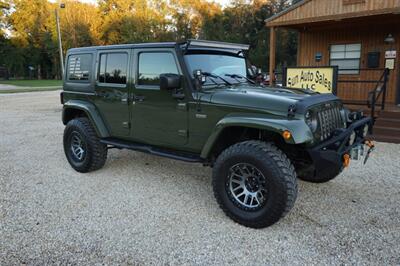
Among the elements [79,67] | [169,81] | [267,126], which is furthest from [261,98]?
[79,67]

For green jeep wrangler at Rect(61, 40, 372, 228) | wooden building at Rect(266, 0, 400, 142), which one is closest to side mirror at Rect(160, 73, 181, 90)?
green jeep wrangler at Rect(61, 40, 372, 228)

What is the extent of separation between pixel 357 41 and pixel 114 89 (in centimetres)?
867

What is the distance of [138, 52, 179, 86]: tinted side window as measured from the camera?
4.05 m

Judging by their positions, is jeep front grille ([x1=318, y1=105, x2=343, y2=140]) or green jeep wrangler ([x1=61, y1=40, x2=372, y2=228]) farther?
jeep front grille ([x1=318, y1=105, x2=343, y2=140])

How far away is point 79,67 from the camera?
5293 millimetres

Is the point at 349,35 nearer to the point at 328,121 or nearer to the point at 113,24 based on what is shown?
the point at 328,121

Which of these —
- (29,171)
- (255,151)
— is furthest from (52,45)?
(255,151)

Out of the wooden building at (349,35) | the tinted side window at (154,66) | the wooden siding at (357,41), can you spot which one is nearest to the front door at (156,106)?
the tinted side window at (154,66)

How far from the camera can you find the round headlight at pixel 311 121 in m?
3.36

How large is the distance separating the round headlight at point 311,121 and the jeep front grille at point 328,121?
10 centimetres

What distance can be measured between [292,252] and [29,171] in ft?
14.6

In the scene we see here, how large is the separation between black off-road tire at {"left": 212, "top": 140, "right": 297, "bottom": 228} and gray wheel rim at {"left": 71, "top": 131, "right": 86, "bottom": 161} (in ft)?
8.34

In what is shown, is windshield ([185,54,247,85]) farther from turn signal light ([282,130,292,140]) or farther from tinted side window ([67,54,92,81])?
tinted side window ([67,54,92,81])

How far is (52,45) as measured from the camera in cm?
4969
